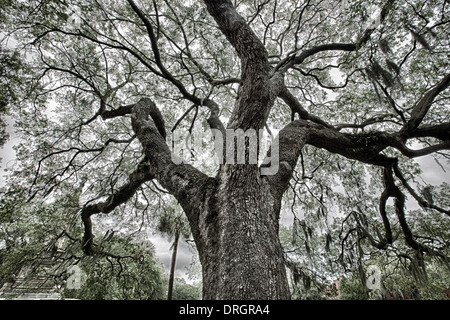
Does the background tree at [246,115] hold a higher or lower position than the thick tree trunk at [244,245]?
higher

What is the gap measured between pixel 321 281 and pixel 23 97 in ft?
26.6

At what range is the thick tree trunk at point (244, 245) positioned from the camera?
121 cm

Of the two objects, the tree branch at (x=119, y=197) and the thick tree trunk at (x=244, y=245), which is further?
the tree branch at (x=119, y=197)

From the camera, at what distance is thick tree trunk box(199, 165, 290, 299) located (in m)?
1.21

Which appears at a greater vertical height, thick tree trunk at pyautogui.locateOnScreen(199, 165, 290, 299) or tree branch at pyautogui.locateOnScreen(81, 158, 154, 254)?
tree branch at pyautogui.locateOnScreen(81, 158, 154, 254)

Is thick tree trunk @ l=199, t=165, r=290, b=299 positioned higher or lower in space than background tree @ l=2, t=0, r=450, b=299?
lower

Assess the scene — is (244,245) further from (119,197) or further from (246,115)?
(119,197)

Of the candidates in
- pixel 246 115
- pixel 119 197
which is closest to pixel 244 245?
pixel 246 115

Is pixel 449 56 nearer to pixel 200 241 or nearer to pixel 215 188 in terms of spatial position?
pixel 215 188

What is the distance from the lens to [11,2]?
11.8 feet

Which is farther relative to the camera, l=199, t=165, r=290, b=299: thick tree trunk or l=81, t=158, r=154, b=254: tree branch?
l=81, t=158, r=154, b=254: tree branch

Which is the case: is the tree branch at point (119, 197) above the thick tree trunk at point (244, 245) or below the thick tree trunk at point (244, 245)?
above
